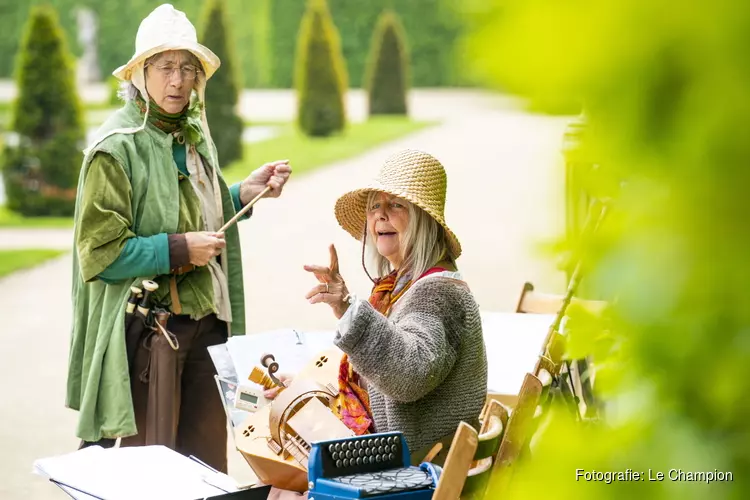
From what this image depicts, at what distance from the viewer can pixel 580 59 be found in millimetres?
614

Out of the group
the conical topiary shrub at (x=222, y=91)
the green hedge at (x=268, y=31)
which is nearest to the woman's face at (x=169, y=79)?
the conical topiary shrub at (x=222, y=91)

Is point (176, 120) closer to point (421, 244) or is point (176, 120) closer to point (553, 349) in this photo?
point (421, 244)

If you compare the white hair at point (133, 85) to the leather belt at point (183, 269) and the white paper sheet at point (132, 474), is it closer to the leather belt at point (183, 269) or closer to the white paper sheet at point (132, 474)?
the leather belt at point (183, 269)

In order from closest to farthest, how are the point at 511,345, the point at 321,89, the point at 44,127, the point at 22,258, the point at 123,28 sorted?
the point at 511,345
the point at 22,258
the point at 44,127
the point at 321,89
the point at 123,28

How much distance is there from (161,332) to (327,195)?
1133 cm

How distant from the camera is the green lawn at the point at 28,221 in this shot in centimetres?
1385

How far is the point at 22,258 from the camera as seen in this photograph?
11492 millimetres

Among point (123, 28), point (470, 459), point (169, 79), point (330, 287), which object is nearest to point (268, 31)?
point (123, 28)

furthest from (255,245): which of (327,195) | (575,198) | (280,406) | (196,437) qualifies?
(575,198)

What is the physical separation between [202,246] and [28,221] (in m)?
11.2

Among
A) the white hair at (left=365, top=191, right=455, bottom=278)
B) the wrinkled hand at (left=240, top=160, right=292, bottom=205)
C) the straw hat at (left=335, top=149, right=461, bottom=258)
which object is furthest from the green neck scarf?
the white hair at (left=365, top=191, right=455, bottom=278)

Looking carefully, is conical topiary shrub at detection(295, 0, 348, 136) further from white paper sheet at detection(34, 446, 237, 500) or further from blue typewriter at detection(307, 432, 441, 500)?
blue typewriter at detection(307, 432, 441, 500)

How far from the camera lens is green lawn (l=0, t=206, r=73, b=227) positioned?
13852mm

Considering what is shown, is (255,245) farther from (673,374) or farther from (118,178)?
(673,374)
